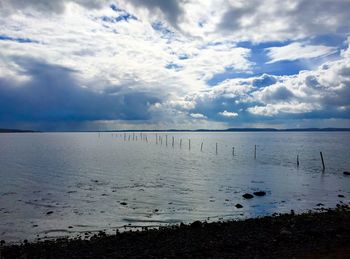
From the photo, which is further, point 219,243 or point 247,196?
point 247,196

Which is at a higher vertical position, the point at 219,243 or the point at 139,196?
the point at 219,243

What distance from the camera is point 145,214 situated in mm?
24734

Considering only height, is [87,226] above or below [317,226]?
below

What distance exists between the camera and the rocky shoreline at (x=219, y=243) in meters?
13.3

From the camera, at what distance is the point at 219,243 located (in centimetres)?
1478

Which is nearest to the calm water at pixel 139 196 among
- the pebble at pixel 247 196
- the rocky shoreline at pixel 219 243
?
the pebble at pixel 247 196

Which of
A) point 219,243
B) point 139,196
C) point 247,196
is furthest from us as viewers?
point 139,196

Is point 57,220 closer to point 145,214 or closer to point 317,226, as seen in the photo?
point 145,214

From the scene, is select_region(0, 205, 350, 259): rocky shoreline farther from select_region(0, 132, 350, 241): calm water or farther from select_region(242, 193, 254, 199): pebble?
select_region(242, 193, 254, 199): pebble

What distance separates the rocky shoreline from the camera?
13281 mm

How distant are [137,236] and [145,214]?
7.77 metres

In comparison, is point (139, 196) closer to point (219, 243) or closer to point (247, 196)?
point (247, 196)

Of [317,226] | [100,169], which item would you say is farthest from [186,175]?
[317,226]

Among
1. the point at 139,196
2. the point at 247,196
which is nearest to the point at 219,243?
the point at 247,196
